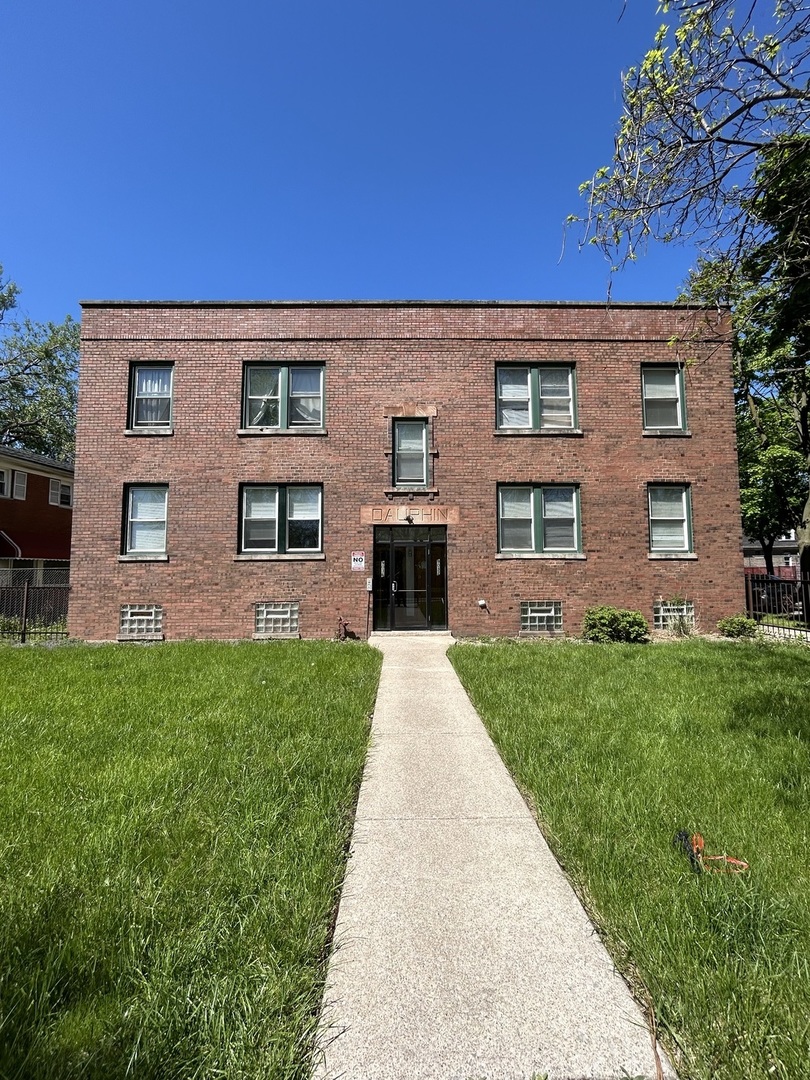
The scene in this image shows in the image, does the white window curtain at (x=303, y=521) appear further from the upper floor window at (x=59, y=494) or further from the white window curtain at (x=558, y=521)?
the upper floor window at (x=59, y=494)

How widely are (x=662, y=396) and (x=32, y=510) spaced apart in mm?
25835

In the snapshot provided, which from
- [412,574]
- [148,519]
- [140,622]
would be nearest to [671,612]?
[412,574]

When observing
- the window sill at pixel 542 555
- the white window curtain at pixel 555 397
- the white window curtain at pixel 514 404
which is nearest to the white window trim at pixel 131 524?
the window sill at pixel 542 555

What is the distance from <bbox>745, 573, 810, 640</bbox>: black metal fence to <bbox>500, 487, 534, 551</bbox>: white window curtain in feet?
19.1

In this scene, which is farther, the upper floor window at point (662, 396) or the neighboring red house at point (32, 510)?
the neighboring red house at point (32, 510)

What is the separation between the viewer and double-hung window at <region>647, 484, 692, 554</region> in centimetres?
1351

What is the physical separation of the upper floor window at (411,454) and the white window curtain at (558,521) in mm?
3104

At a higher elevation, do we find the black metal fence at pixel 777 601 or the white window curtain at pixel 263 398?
the white window curtain at pixel 263 398

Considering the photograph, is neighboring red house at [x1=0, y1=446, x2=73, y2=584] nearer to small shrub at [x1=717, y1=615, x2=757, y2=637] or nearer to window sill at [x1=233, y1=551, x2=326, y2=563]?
window sill at [x1=233, y1=551, x2=326, y2=563]

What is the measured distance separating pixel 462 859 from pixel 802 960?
1.61 metres

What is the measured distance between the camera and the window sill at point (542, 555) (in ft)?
43.6

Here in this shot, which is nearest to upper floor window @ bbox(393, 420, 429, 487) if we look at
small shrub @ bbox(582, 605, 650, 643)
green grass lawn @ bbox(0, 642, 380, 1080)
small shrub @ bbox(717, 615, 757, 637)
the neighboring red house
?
small shrub @ bbox(582, 605, 650, 643)

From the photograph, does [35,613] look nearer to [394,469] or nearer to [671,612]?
[394,469]

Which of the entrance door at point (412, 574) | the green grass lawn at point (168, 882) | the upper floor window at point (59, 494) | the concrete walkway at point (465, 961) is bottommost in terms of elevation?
the concrete walkway at point (465, 961)
